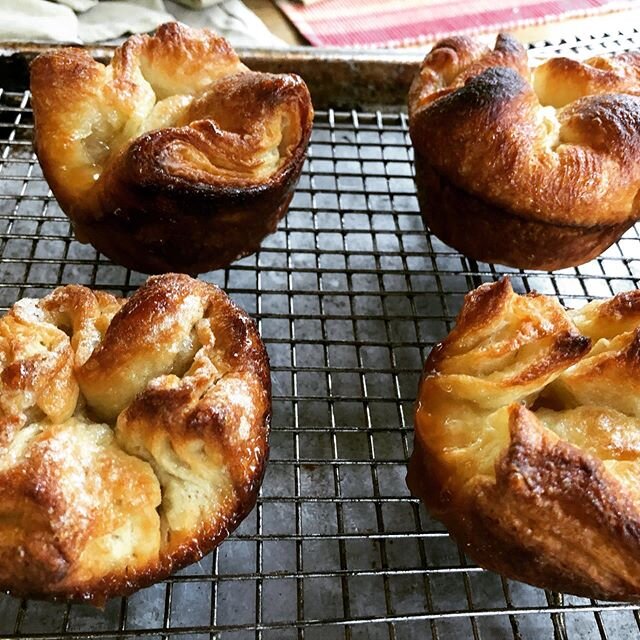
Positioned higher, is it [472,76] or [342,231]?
[472,76]

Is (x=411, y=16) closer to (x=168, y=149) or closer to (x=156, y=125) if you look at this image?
(x=156, y=125)

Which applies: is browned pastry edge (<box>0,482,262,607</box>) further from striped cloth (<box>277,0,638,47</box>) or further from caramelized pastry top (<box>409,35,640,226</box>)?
striped cloth (<box>277,0,638,47</box>)

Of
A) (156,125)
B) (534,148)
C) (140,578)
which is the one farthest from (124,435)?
(534,148)

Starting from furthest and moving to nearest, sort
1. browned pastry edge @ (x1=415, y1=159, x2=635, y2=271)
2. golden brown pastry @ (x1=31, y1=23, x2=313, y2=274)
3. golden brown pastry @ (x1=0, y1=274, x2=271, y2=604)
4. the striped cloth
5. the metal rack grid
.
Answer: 1. the striped cloth
2. browned pastry edge @ (x1=415, y1=159, x2=635, y2=271)
3. golden brown pastry @ (x1=31, y1=23, x2=313, y2=274)
4. the metal rack grid
5. golden brown pastry @ (x1=0, y1=274, x2=271, y2=604)

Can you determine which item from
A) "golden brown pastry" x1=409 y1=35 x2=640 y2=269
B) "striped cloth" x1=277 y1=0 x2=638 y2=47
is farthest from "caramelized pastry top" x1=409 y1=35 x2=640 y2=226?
"striped cloth" x1=277 y1=0 x2=638 y2=47

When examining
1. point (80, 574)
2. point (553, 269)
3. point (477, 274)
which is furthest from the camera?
point (477, 274)

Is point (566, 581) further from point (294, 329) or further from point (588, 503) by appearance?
point (294, 329)


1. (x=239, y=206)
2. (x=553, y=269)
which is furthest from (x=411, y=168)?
(x=239, y=206)
